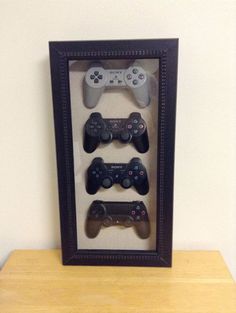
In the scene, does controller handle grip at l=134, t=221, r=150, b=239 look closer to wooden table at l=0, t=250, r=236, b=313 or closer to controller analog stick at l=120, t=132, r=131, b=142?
wooden table at l=0, t=250, r=236, b=313

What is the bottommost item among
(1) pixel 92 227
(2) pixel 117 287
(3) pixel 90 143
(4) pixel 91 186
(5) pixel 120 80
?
(2) pixel 117 287

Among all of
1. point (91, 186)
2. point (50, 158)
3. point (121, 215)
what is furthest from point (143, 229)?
point (50, 158)

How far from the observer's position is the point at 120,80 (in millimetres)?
696

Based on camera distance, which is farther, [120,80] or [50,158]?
[50,158]

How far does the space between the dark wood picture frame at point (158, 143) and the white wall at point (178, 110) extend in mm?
86

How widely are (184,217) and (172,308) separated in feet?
0.80

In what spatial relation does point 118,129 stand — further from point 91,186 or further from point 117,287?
point 117,287

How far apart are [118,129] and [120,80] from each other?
0.35 feet

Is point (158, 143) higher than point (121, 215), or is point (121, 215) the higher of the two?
point (158, 143)

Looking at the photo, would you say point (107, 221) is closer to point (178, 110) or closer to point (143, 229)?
point (143, 229)

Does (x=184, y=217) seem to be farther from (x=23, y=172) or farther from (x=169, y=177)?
(x=23, y=172)

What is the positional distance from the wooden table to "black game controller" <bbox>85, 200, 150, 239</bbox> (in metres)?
0.10


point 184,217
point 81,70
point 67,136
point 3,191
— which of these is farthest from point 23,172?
point 184,217

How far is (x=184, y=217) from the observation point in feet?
2.74
